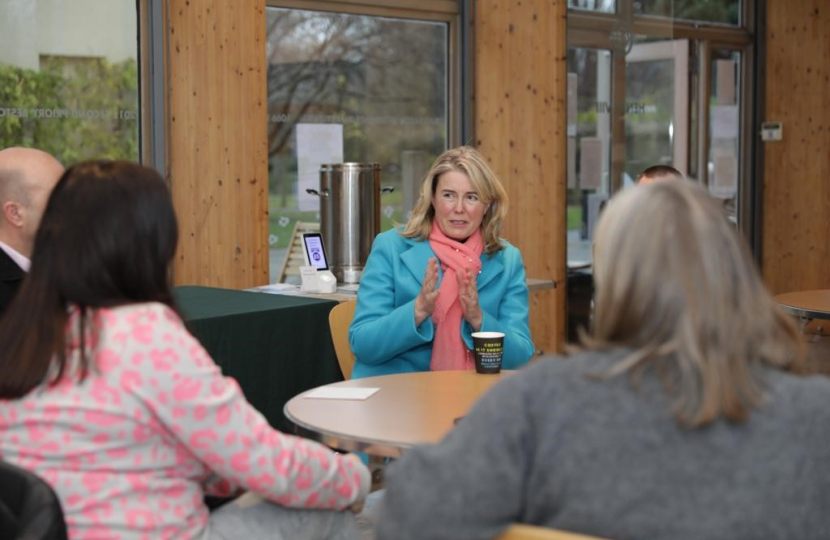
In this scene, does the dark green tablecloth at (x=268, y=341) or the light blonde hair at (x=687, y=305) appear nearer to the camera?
the light blonde hair at (x=687, y=305)

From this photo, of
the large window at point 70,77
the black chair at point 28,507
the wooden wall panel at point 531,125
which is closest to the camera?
the black chair at point 28,507

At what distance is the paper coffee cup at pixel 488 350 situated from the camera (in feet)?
9.44

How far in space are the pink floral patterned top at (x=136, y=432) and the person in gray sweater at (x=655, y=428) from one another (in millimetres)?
444

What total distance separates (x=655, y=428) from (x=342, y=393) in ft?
4.36

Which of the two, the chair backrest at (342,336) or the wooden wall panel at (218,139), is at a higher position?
the wooden wall panel at (218,139)

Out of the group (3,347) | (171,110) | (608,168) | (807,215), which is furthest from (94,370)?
(807,215)

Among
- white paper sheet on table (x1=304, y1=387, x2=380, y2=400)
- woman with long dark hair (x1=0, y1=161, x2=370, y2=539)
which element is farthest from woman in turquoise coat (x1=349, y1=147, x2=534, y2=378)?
woman with long dark hair (x1=0, y1=161, x2=370, y2=539)

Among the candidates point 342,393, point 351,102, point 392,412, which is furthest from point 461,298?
point 351,102

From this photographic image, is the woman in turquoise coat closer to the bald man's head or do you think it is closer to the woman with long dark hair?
the bald man's head

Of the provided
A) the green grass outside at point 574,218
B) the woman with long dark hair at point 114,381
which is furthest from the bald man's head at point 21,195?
the green grass outside at point 574,218

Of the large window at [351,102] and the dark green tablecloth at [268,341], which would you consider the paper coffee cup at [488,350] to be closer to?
the dark green tablecloth at [268,341]

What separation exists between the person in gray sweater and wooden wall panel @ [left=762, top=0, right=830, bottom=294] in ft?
25.8

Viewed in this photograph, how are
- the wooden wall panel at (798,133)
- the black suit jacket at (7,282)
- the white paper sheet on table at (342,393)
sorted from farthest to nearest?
the wooden wall panel at (798,133)
the black suit jacket at (7,282)
the white paper sheet on table at (342,393)

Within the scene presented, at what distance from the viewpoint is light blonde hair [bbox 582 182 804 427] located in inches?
56.5
